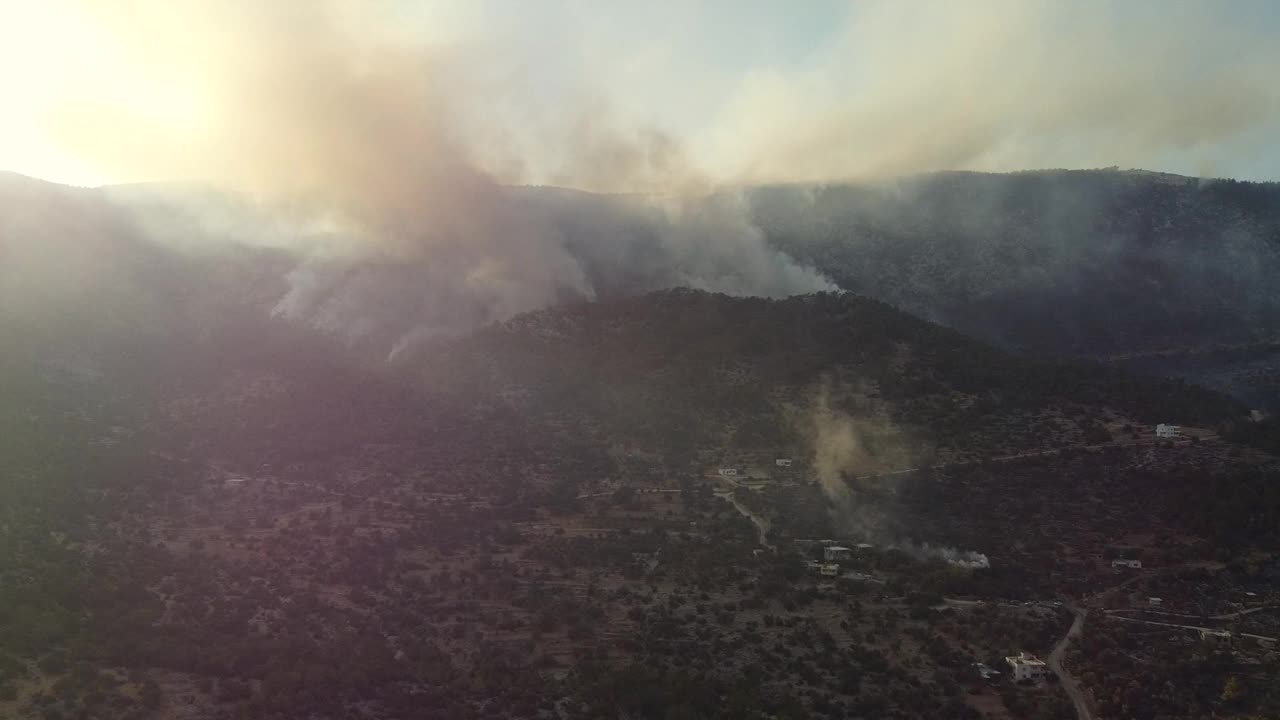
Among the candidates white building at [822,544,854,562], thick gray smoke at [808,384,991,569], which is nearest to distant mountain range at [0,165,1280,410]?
thick gray smoke at [808,384,991,569]

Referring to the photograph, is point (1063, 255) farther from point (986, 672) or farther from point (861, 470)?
point (986, 672)

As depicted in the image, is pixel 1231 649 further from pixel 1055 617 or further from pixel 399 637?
pixel 399 637

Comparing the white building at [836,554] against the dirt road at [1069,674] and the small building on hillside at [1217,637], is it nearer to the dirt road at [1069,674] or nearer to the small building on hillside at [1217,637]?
the dirt road at [1069,674]

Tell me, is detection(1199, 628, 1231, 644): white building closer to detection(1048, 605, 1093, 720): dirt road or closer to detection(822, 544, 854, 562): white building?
detection(1048, 605, 1093, 720): dirt road

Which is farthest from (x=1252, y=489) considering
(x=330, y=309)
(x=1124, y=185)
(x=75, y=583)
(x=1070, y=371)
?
(x=1124, y=185)

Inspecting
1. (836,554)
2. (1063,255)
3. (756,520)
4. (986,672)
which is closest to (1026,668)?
(986,672)

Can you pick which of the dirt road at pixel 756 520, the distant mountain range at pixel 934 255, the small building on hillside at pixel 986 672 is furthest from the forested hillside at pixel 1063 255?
the small building on hillside at pixel 986 672
